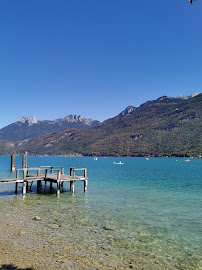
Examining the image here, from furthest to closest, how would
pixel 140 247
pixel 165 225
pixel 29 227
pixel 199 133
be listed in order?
1. pixel 199 133
2. pixel 165 225
3. pixel 29 227
4. pixel 140 247

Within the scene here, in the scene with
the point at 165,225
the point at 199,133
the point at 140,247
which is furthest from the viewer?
the point at 199,133

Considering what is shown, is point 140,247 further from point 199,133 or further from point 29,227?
point 199,133

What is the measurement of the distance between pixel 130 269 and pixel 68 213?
929 cm

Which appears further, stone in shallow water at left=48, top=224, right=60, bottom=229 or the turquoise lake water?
stone in shallow water at left=48, top=224, right=60, bottom=229

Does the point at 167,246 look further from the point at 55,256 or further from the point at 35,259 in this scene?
the point at 35,259

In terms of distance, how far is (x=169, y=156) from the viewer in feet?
645

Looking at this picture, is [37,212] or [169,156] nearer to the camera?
[37,212]

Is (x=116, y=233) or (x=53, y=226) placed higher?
(x=53, y=226)

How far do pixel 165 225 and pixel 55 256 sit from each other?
27.4 feet

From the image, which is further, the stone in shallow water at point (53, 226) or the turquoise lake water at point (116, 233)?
the stone in shallow water at point (53, 226)

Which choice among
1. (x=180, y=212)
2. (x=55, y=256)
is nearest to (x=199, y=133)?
(x=180, y=212)

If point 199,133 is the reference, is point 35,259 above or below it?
below

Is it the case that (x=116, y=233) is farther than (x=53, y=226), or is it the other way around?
(x=53, y=226)

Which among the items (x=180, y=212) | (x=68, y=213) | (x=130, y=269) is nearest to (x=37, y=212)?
(x=68, y=213)
